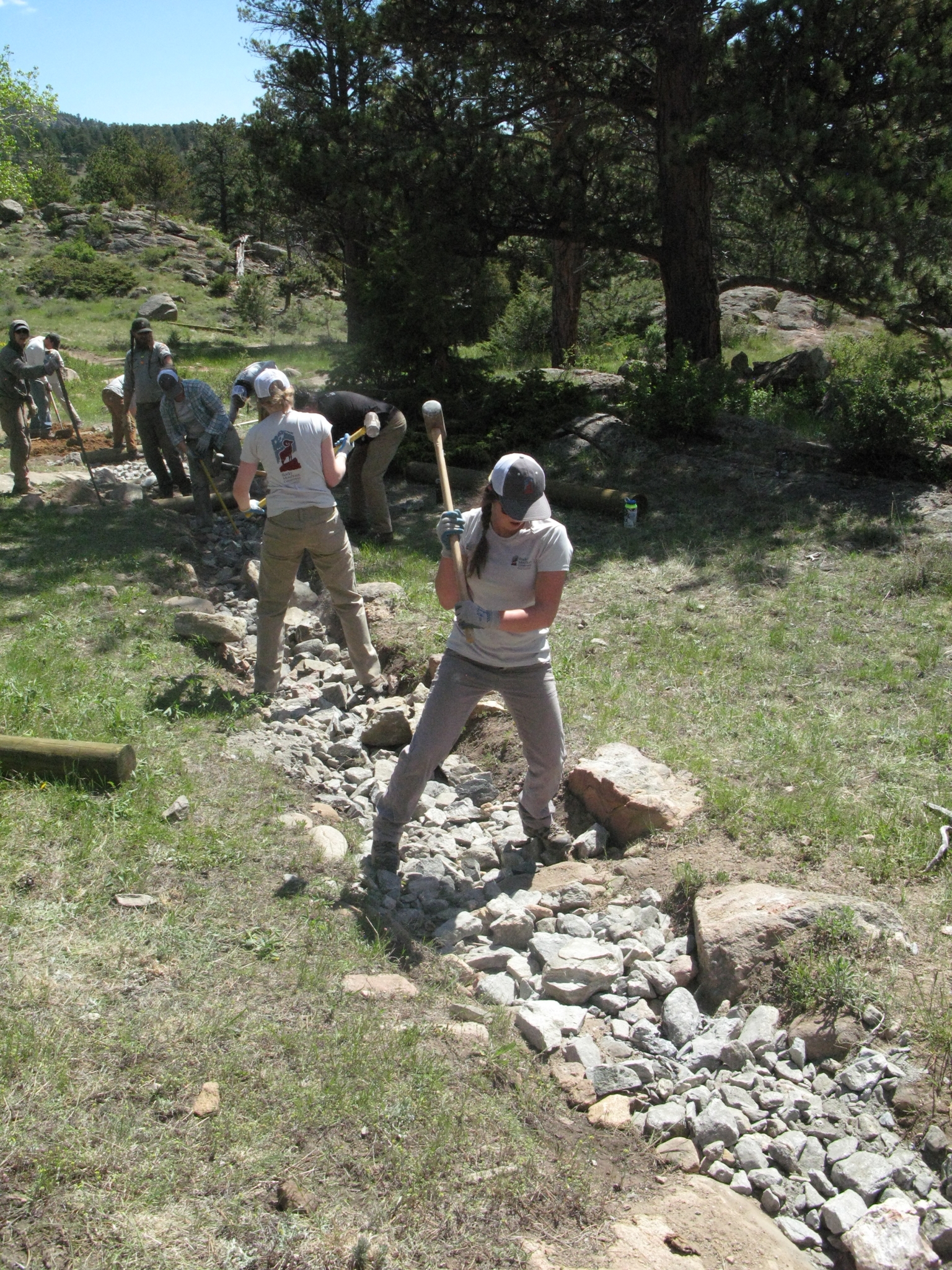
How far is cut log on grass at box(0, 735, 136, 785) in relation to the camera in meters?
4.44

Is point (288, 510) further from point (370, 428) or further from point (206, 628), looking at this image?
point (370, 428)

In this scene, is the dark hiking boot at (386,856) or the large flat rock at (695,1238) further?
the dark hiking boot at (386,856)

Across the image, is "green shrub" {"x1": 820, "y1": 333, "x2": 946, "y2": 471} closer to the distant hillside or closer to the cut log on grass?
the cut log on grass

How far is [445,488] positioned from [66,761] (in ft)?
6.97

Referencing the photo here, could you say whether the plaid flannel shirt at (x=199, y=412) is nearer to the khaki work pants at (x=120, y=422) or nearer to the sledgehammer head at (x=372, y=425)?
the sledgehammer head at (x=372, y=425)

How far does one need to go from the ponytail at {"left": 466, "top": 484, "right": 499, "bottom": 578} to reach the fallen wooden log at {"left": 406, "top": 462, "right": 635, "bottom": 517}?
585cm

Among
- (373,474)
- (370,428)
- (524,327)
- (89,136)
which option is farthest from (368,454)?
(89,136)

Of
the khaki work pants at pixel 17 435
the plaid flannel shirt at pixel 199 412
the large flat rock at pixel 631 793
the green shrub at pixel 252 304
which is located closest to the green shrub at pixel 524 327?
the green shrub at pixel 252 304

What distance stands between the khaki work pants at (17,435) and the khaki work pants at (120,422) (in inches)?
57.8

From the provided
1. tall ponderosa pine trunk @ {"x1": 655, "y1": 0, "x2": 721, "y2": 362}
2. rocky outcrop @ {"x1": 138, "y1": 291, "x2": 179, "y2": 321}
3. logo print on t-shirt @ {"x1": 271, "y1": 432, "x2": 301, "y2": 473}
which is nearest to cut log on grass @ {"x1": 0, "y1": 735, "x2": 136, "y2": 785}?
logo print on t-shirt @ {"x1": 271, "y1": 432, "x2": 301, "y2": 473}

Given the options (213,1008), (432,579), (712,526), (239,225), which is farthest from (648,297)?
(239,225)

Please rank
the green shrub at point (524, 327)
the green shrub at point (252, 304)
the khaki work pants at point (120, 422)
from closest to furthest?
the khaki work pants at point (120, 422)
the green shrub at point (524, 327)
the green shrub at point (252, 304)

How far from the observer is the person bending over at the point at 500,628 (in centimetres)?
382

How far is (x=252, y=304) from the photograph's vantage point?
27.8 m
